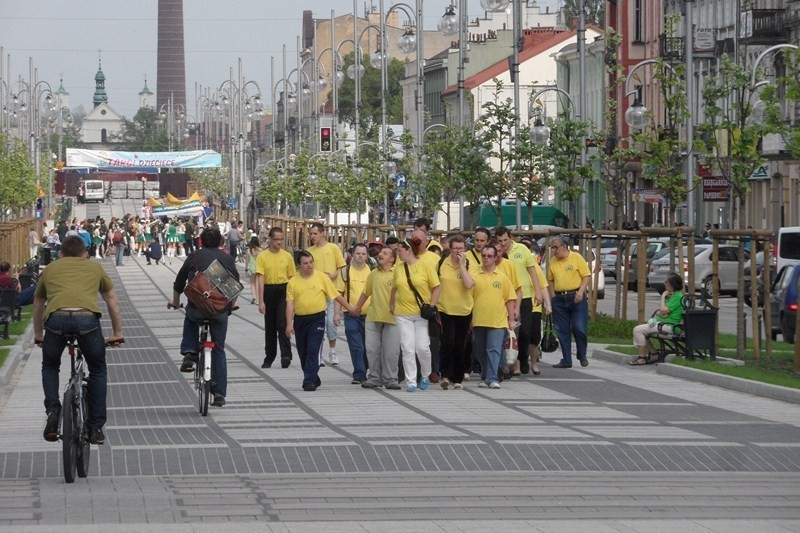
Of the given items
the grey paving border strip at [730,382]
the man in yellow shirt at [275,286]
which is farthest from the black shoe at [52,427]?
the man in yellow shirt at [275,286]

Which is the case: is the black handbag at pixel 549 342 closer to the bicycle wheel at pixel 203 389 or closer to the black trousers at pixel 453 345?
the black trousers at pixel 453 345

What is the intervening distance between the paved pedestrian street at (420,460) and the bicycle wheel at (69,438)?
0.36ft

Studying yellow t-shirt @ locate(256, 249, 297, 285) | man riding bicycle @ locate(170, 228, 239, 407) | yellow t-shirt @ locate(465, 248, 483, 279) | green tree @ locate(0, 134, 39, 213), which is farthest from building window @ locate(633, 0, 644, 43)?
man riding bicycle @ locate(170, 228, 239, 407)

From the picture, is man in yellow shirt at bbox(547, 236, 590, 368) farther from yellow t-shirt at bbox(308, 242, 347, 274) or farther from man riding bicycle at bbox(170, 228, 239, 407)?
man riding bicycle at bbox(170, 228, 239, 407)

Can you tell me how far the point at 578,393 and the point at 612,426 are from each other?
3.78 meters

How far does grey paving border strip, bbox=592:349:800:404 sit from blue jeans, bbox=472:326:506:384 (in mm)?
2586

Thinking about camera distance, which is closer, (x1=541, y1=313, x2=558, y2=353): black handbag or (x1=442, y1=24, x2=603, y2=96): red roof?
(x1=541, y1=313, x2=558, y2=353): black handbag

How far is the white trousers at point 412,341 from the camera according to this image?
20109 mm

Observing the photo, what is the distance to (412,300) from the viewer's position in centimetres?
2003

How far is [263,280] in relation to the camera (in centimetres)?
2377

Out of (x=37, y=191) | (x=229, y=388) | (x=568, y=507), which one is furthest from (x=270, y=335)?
(x=37, y=191)

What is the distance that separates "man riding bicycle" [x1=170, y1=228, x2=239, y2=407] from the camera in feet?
57.5

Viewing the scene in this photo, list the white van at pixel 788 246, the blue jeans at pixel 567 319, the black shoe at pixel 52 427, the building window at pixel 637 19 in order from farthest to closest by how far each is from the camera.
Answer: the building window at pixel 637 19 → the white van at pixel 788 246 → the blue jeans at pixel 567 319 → the black shoe at pixel 52 427

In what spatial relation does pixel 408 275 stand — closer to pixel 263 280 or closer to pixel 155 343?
pixel 263 280
